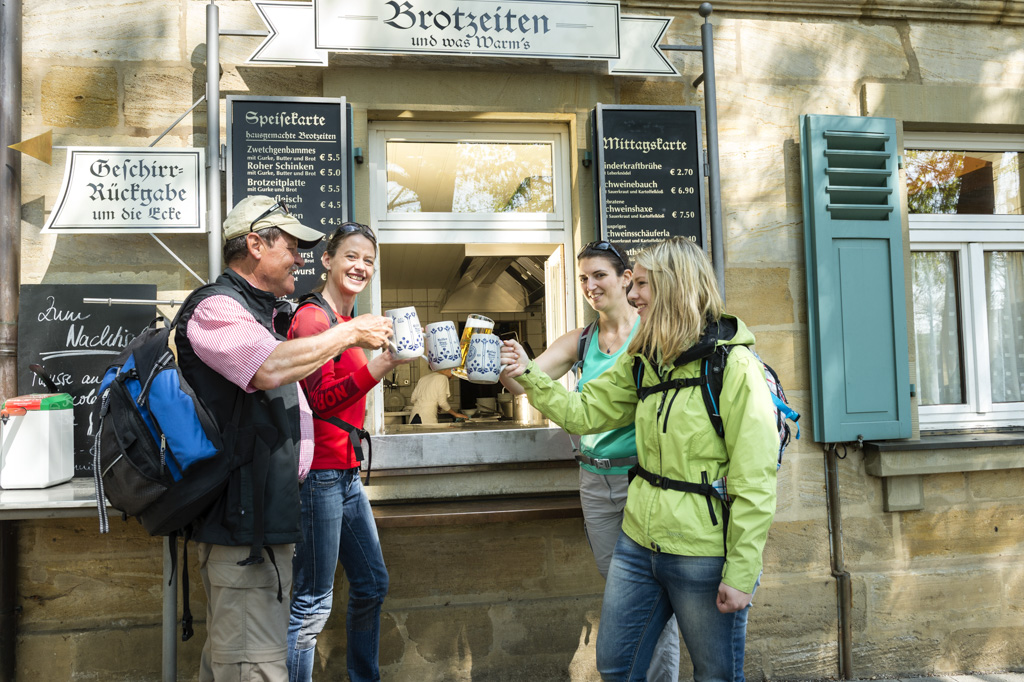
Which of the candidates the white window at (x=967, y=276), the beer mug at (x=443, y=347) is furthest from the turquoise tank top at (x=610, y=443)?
the white window at (x=967, y=276)

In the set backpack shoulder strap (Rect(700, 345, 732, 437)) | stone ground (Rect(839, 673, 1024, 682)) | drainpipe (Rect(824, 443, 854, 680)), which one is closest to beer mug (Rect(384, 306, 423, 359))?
backpack shoulder strap (Rect(700, 345, 732, 437))

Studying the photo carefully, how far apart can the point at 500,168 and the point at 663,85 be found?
94 centimetres

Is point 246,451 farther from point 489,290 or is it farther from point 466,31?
point 489,290

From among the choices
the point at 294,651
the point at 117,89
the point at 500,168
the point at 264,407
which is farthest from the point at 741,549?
the point at 117,89

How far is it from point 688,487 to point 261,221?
55.5 inches

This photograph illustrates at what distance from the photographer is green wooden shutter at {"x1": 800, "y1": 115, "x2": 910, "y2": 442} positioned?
3.41 meters

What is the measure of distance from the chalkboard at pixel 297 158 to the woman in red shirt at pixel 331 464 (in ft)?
2.50

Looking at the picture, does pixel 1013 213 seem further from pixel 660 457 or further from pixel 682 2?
pixel 660 457

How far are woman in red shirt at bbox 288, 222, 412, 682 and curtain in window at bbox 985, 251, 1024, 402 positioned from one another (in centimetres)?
354

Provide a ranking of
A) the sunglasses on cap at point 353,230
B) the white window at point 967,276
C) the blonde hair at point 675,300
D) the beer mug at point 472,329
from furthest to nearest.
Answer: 1. the white window at point 967,276
2. the sunglasses on cap at point 353,230
3. the beer mug at point 472,329
4. the blonde hair at point 675,300

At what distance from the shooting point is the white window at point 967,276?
3.78 m

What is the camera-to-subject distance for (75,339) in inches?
117

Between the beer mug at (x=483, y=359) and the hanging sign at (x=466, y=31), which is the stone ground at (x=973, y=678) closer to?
the beer mug at (x=483, y=359)

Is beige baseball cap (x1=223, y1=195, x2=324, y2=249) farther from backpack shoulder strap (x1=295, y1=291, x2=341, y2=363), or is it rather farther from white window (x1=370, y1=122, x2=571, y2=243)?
white window (x1=370, y1=122, x2=571, y2=243)
